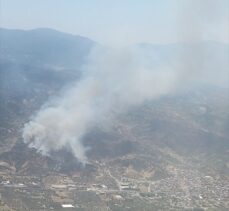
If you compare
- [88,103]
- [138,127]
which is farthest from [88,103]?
[138,127]

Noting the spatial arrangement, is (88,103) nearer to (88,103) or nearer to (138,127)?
(88,103)

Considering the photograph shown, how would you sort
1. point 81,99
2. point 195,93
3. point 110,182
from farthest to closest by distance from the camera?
point 195,93
point 81,99
point 110,182

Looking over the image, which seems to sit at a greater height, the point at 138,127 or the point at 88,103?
the point at 88,103

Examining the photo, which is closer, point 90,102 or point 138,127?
point 138,127

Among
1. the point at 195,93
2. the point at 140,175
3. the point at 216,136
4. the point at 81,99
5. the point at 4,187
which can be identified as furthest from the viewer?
the point at 195,93

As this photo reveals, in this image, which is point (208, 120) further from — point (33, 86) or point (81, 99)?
point (33, 86)

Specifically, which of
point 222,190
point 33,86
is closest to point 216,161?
point 222,190
